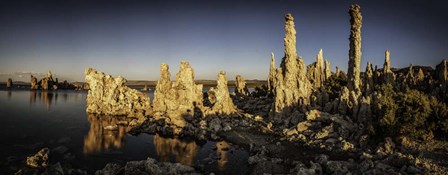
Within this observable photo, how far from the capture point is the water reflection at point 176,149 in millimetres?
33756

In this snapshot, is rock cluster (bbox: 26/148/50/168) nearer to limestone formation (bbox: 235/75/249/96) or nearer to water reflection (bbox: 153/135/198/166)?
water reflection (bbox: 153/135/198/166)

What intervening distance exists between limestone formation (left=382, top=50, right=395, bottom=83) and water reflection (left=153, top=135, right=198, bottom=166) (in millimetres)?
37461

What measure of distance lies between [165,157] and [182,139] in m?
9.53

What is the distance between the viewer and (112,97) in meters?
75.9

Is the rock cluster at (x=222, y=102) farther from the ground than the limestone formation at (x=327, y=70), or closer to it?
closer to it

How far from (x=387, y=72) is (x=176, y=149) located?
→ 41.4 meters

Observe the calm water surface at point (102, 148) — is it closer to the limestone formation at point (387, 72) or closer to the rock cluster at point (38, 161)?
the rock cluster at point (38, 161)

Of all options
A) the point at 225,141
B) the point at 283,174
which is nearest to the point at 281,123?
the point at 225,141

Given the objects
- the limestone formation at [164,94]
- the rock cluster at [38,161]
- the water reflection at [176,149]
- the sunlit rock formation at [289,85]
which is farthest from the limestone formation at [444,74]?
the rock cluster at [38,161]

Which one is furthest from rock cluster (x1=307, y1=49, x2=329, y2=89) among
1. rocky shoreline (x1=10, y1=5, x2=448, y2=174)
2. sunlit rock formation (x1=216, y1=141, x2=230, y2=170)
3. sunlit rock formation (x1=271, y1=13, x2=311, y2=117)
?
sunlit rock formation (x1=216, y1=141, x2=230, y2=170)

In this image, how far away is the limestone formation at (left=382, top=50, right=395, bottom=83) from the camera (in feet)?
178

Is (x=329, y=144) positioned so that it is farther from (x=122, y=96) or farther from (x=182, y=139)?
(x=122, y=96)

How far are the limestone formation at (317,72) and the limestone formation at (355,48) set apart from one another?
2552 cm

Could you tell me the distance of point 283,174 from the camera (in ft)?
79.8
